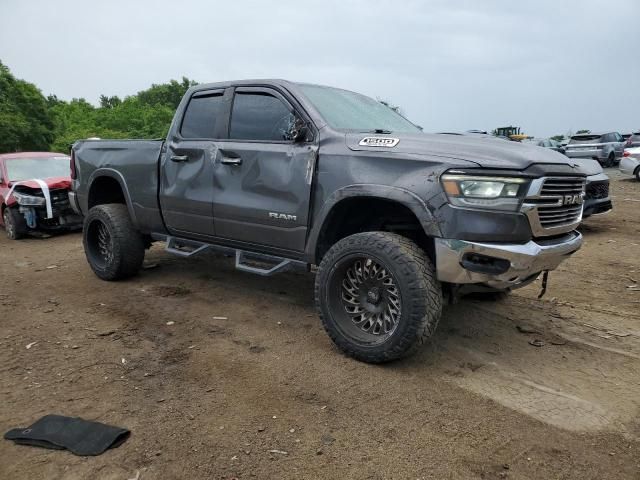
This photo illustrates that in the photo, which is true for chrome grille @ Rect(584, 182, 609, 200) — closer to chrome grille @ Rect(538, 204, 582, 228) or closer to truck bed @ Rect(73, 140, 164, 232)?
chrome grille @ Rect(538, 204, 582, 228)

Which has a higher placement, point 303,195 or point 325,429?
point 303,195

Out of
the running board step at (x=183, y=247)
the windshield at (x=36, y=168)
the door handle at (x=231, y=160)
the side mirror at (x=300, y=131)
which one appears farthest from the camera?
the windshield at (x=36, y=168)

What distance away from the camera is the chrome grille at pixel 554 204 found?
10.3ft

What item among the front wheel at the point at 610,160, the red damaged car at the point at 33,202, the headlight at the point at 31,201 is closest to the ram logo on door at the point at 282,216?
the red damaged car at the point at 33,202

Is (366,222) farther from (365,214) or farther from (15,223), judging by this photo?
(15,223)

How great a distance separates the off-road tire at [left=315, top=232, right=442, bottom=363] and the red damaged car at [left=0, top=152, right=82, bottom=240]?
6.91m

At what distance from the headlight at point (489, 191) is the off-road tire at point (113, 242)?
11.9 feet

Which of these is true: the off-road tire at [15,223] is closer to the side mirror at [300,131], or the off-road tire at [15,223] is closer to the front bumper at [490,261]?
the side mirror at [300,131]

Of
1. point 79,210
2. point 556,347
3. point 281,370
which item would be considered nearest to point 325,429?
point 281,370

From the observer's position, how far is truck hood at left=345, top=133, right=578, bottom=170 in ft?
10.3

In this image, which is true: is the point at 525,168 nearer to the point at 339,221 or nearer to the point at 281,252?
the point at 339,221

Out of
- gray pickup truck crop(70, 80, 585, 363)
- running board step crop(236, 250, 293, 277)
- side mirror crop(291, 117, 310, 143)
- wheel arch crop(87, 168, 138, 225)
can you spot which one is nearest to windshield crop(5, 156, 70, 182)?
wheel arch crop(87, 168, 138, 225)

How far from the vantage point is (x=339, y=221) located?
151 inches

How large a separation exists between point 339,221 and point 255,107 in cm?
133
